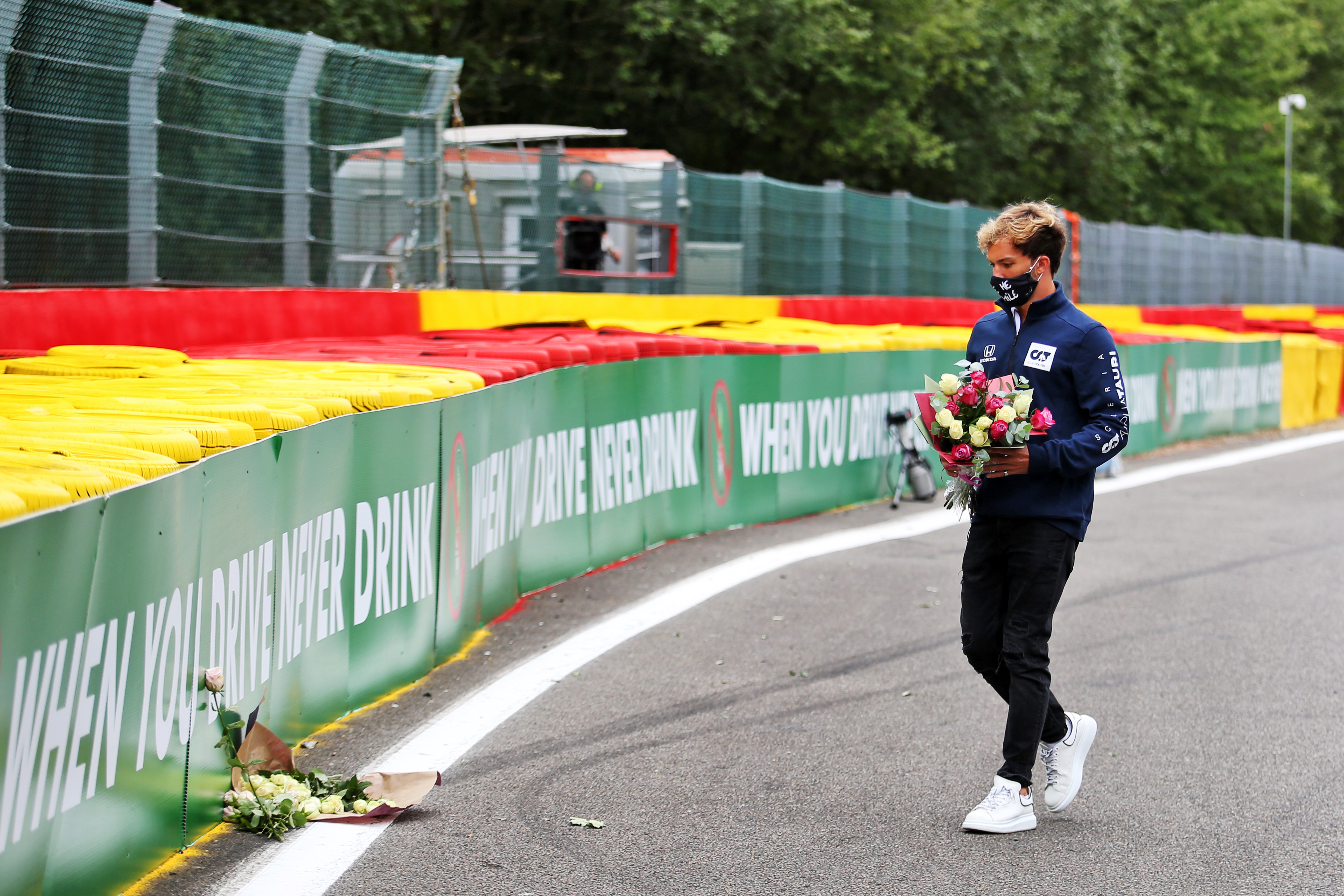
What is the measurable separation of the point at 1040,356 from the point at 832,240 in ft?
47.0

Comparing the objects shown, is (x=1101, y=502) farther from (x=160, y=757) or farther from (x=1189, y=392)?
(x=160, y=757)

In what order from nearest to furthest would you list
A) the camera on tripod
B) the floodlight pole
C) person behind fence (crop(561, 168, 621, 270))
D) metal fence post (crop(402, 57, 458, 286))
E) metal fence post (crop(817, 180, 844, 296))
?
metal fence post (crop(402, 57, 458, 286))
the camera on tripod
person behind fence (crop(561, 168, 621, 270))
metal fence post (crop(817, 180, 844, 296))
the floodlight pole

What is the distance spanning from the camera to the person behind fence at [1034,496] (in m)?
4.86

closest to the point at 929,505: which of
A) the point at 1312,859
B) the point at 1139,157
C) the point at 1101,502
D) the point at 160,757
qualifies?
the point at 1101,502

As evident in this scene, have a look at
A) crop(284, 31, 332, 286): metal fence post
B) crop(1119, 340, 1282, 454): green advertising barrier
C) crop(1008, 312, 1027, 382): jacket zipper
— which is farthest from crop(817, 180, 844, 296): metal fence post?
crop(1008, 312, 1027, 382): jacket zipper

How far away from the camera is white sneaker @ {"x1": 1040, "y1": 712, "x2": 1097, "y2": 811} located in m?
5.02

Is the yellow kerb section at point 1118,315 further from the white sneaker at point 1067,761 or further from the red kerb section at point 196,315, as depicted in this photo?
the white sneaker at point 1067,761

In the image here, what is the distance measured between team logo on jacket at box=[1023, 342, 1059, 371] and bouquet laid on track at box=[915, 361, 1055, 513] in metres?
0.07

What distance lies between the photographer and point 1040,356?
495 centimetres

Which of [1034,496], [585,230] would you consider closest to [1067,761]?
[1034,496]

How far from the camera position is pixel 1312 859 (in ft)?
15.0

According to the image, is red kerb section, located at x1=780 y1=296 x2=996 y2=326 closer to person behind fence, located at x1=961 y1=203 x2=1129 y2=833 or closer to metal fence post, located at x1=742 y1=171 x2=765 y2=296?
metal fence post, located at x1=742 y1=171 x2=765 y2=296

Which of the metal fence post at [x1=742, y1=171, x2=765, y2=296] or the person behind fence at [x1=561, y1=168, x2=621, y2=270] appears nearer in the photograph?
the person behind fence at [x1=561, y1=168, x2=621, y2=270]

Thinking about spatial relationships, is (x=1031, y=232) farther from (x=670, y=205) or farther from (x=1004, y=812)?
(x=670, y=205)
